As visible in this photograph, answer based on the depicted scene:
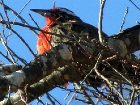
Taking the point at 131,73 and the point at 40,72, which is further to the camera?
the point at 131,73

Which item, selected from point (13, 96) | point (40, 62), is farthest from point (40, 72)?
point (13, 96)

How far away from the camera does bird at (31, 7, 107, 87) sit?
4.13 metres

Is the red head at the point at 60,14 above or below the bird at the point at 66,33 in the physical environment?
above

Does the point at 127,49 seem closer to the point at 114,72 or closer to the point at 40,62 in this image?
the point at 114,72

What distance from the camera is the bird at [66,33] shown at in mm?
4129

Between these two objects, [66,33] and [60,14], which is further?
[60,14]

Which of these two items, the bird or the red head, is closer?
the bird

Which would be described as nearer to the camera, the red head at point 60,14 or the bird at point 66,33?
the bird at point 66,33

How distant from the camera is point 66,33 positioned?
5.65 metres

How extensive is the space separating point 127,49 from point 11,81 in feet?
4.14

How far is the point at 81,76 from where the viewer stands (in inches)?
187

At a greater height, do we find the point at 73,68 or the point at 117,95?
the point at 73,68

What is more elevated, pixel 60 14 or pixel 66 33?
pixel 60 14

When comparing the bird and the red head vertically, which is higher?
the red head
